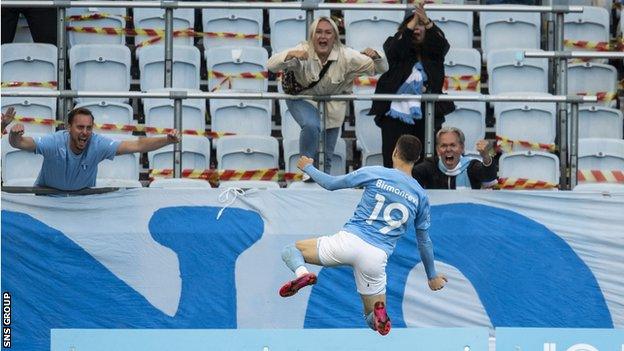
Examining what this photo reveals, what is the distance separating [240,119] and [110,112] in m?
1.18

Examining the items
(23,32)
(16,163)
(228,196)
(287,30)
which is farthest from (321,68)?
(23,32)

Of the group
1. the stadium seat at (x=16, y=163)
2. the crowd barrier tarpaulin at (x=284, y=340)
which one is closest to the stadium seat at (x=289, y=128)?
the stadium seat at (x=16, y=163)

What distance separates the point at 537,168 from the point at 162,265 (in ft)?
11.2

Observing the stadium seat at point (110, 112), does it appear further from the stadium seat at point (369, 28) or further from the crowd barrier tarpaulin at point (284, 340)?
the crowd barrier tarpaulin at point (284, 340)

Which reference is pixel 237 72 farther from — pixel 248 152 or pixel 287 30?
pixel 248 152

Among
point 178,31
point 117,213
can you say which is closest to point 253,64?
point 178,31

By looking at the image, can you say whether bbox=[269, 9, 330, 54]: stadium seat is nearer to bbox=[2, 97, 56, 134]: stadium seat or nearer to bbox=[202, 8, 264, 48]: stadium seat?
bbox=[202, 8, 264, 48]: stadium seat

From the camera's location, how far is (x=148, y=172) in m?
17.5

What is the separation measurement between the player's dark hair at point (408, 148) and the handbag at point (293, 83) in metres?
1.59

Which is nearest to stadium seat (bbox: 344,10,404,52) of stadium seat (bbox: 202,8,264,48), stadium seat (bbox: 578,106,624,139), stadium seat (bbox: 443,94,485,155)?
stadium seat (bbox: 202,8,264,48)

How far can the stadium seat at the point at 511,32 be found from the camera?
736 inches

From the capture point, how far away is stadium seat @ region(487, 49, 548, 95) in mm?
18016

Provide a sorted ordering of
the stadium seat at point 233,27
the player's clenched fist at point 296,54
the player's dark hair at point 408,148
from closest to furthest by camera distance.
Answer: the player's dark hair at point 408,148
the player's clenched fist at point 296,54
the stadium seat at point 233,27

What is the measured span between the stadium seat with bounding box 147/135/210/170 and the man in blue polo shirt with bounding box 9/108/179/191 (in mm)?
1047
